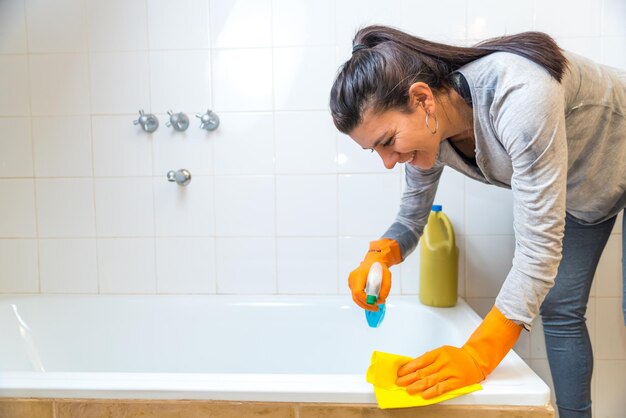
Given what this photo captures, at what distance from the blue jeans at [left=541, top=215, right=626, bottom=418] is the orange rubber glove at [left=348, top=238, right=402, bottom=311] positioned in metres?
0.40

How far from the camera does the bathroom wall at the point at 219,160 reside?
57.4 inches

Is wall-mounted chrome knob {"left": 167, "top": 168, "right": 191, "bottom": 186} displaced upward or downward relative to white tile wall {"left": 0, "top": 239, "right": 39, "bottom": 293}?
upward

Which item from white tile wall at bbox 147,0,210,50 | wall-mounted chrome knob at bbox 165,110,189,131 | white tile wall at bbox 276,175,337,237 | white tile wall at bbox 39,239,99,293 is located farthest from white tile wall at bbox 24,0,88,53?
white tile wall at bbox 276,175,337,237

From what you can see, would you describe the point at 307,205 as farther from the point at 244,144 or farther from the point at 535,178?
the point at 535,178

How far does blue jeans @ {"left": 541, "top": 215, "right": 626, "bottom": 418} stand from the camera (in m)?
1.11

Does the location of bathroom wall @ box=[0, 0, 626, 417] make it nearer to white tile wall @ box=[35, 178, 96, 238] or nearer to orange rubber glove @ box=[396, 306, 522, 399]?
white tile wall @ box=[35, 178, 96, 238]

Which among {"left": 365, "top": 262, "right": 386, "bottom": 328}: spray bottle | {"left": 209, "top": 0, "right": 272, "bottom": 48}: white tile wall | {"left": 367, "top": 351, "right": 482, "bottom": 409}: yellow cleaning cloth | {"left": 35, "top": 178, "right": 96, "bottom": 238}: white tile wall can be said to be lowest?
{"left": 367, "top": 351, "right": 482, "bottom": 409}: yellow cleaning cloth

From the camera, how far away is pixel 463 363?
81 centimetres

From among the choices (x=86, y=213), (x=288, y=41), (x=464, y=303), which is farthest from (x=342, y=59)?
(x=86, y=213)

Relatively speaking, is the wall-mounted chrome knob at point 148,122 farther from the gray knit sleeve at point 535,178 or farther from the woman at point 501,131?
the gray knit sleeve at point 535,178

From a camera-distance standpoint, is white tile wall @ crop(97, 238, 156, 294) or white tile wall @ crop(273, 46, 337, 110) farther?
white tile wall @ crop(97, 238, 156, 294)

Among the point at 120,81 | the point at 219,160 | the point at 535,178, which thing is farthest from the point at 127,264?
the point at 535,178

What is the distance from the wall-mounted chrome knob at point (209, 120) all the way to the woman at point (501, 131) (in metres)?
0.68

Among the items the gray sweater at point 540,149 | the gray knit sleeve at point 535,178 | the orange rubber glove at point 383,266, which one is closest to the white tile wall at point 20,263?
the orange rubber glove at point 383,266
